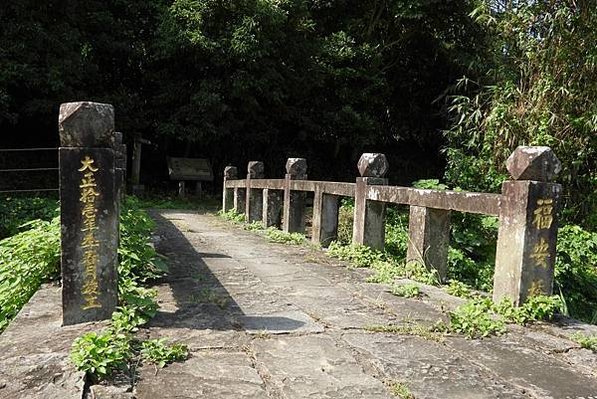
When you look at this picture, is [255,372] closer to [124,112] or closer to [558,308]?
[558,308]

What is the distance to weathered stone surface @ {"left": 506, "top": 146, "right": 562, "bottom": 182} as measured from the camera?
128 inches

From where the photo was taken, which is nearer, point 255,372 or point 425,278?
point 255,372

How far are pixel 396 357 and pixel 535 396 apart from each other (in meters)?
0.62

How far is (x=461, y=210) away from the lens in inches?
153

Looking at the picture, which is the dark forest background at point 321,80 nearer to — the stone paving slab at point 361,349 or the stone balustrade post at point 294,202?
the stone balustrade post at point 294,202

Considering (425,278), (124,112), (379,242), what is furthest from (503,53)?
(124,112)

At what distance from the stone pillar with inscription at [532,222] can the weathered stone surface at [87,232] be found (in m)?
2.53

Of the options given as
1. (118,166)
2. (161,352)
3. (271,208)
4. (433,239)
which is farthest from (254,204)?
(161,352)

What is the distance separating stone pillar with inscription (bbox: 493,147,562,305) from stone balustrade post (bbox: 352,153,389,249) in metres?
2.10

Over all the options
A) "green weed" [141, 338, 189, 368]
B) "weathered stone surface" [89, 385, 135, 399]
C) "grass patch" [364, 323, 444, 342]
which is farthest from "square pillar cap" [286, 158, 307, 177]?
"weathered stone surface" [89, 385, 135, 399]

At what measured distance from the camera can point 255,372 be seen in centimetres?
221

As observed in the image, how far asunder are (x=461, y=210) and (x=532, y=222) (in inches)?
26.5

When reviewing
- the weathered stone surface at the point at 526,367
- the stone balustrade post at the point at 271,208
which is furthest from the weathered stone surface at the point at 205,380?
the stone balustrade post at the point at 271,208

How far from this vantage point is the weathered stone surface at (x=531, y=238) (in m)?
3.28
